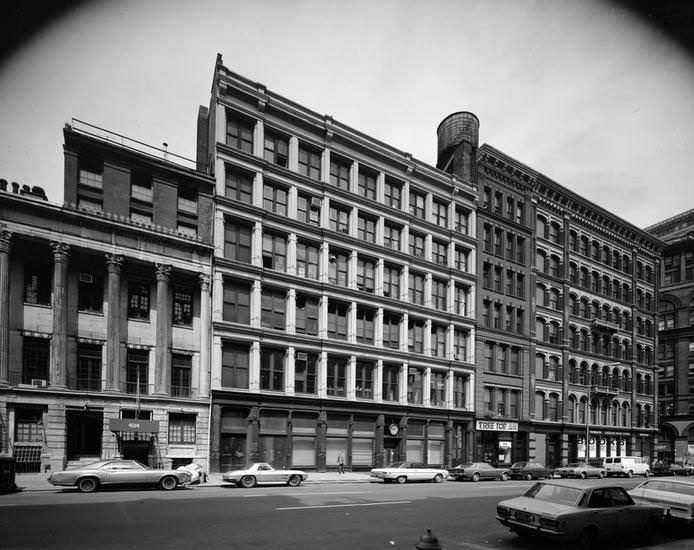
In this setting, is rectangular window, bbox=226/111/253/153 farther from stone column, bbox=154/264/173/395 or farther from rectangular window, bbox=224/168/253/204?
stone column, bbox=154/264/173/395

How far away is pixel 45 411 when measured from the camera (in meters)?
27.1

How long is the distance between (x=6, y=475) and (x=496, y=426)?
35.9 m

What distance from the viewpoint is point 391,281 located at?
135 feet

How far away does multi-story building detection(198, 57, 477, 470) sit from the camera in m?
33.2

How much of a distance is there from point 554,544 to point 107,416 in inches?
949

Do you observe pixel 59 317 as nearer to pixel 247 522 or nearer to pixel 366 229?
pixel 247 522

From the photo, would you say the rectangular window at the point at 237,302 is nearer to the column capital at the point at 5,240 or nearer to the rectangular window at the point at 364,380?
the rectangular window at the point at 364,380

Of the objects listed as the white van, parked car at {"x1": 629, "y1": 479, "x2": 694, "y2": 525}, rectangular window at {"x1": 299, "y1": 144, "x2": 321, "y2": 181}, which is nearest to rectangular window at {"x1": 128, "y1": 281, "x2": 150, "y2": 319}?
rectangular window at {"x1": 299, "y1": 144, "x2": 321, "y2": 181}

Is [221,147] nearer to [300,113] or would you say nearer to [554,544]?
[300,113]

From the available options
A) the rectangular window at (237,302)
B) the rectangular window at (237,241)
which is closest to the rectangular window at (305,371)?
the rectangular window at (237,302)

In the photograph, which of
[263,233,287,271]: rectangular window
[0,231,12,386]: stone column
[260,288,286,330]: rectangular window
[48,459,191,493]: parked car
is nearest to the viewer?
[48,459,191,493]: parked car

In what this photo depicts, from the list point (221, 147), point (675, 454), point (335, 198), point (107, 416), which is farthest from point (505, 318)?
point (675, 454)

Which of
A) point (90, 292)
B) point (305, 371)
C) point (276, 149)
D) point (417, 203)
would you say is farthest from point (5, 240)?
point (417, 203)

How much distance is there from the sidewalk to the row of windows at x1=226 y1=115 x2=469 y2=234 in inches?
686
